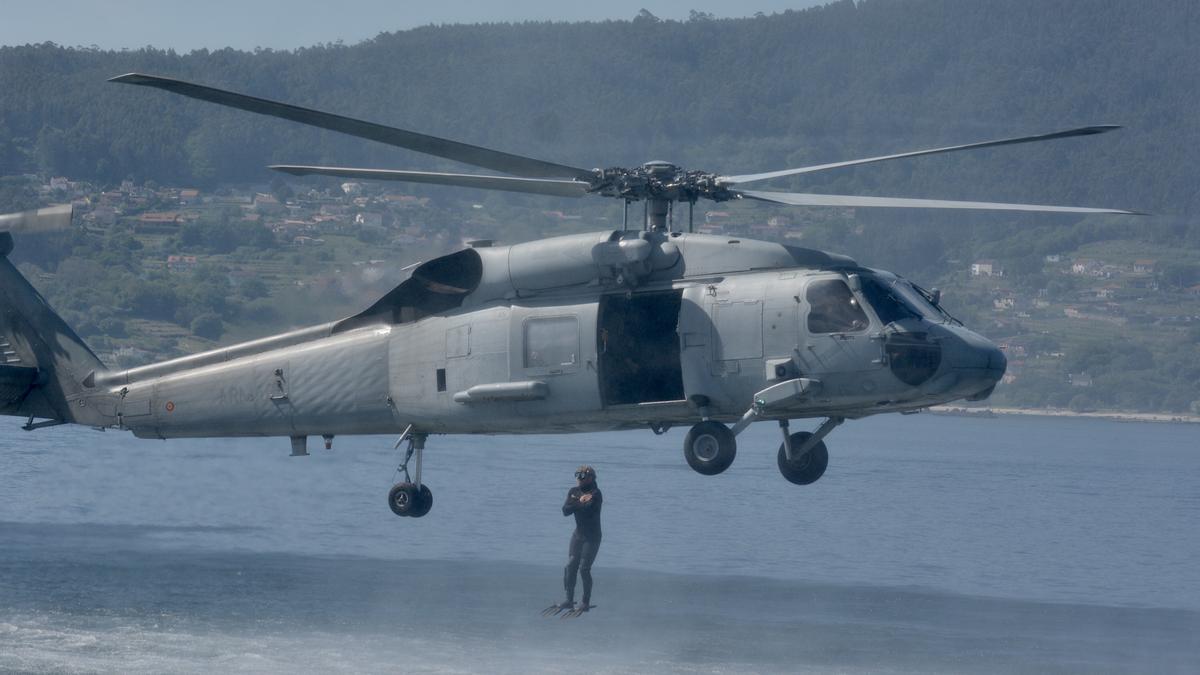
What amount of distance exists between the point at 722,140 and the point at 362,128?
15607cm

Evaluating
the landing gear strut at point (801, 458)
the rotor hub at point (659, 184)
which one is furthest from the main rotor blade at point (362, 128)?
the landing gear strut at point (801, 458)

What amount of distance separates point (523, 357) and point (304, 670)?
6.47 m

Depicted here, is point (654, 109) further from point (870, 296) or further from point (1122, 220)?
point (870, 296)

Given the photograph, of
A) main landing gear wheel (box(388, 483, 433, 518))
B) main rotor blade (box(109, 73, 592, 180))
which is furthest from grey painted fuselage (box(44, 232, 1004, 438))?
main rotor blade (box(109, 73, 592, 180))

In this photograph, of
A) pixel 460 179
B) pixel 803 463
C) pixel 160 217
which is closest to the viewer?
pixel 460 179

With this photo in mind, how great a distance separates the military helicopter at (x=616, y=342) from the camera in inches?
584

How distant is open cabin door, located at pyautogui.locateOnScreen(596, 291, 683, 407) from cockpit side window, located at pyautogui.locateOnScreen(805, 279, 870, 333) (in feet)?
4.94

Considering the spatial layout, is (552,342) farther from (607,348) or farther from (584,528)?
(584,528)

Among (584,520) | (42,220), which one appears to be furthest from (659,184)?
(42,220)

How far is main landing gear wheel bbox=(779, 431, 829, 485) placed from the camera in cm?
1614

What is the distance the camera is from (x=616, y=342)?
15734 millimetres

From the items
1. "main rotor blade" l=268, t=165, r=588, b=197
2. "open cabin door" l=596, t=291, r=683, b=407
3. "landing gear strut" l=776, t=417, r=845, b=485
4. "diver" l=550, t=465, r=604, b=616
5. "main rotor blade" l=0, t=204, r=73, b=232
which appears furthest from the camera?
"diver" l=550, t=465, r=604, b=616

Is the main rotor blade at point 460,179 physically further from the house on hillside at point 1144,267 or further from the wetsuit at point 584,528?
the house on hillside at point 1144,267

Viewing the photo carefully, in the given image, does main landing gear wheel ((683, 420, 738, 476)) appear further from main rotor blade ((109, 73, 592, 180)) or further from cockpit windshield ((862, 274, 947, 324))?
main rotor blade ((109, 73, 592, 180))
